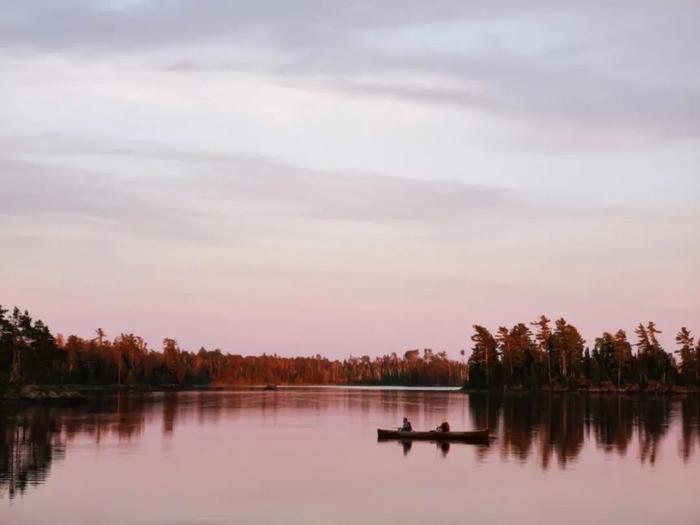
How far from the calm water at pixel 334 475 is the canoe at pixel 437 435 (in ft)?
4.59

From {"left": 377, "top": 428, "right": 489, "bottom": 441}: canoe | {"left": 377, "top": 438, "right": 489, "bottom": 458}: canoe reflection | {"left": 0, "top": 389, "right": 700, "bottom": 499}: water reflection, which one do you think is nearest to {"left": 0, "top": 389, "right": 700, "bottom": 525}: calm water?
{"left": 0, "top": 389, "right": 700, "bottom": 499}: water reflection

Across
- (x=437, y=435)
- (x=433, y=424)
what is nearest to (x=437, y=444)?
(x=437, y=435)

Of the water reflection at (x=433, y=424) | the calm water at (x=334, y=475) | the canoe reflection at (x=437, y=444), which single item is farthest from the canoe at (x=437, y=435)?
the calm water at (x=334, y=475)

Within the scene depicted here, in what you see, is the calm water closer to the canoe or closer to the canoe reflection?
the canoe reflection

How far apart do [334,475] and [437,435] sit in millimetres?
22692

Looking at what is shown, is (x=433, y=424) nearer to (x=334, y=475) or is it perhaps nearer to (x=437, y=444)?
(x=437, y=444)

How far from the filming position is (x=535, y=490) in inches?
1935

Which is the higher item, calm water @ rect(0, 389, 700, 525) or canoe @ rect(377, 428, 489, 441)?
canoe @ rect(377, 428, 489, 441)

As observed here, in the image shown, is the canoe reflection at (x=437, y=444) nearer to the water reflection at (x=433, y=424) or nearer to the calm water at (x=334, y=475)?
the water reflection at (x=433, y=424)

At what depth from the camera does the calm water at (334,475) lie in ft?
139

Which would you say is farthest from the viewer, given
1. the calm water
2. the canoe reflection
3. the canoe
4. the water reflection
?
the canoe

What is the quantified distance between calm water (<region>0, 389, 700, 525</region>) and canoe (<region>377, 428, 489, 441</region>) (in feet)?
4.59

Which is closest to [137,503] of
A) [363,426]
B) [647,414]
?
[363,426]

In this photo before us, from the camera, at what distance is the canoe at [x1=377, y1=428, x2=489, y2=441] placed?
7631 centimetres
